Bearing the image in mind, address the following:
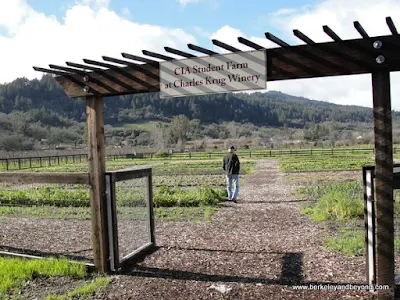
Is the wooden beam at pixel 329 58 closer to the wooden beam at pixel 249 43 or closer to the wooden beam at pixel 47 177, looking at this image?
the wooden beam at pixel 249 43

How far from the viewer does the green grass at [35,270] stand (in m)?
5.51

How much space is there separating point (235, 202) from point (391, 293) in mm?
8070

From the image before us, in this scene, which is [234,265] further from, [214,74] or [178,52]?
[178,52]

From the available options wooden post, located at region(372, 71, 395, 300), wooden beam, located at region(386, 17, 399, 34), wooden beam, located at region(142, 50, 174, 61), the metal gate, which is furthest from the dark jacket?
wooden beam, located at region(386, 17, 399, 34)

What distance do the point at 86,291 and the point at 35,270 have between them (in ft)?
3.91

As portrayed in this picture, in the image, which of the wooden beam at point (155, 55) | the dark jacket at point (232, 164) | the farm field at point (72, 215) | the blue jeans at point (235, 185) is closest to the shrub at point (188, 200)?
the farm field at point (72, 215)

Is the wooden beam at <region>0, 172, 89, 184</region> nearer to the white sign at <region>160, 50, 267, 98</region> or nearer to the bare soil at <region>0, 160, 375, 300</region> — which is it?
the bare soil at <region>0, 160, 375, 300</region>

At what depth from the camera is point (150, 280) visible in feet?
18.2

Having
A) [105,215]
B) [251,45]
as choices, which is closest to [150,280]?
[105,215]

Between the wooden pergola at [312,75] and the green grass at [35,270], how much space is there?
0.41m

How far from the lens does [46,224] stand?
977 cm

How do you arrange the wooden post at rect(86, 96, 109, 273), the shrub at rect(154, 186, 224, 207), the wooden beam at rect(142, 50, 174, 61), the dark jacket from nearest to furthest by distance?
1. the wooden beam at rect(142, 50, 174, 61)
2. the wooden post at rect(86, 96, 109, 273)
3. the shrub at rect(154, 186, 224, 207)
4. the dark jacket

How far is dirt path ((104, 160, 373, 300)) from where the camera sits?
504cm

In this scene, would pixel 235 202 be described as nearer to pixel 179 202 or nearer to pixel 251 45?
pixel 179 202
